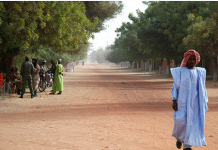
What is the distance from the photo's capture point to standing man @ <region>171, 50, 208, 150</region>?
479 centimetres

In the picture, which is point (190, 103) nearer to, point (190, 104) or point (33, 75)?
point (190, 104)

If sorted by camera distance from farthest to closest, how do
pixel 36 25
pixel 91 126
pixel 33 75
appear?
pixel 33 75 → pixel 36 25 → pixel 91 126

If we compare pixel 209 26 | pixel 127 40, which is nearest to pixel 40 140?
pixel 209 26

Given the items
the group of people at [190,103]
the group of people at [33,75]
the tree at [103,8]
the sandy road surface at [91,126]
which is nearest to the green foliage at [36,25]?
the group of people at [33,75]

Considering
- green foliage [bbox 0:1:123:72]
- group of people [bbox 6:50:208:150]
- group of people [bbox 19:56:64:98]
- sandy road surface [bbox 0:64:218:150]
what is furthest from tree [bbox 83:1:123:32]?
group of people [bbox 6:50:208:150]

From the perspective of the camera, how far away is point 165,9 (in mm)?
30328

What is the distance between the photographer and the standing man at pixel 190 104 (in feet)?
15.7

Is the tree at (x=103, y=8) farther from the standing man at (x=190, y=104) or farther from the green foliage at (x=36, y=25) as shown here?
the standing man at (x=190, y=104)

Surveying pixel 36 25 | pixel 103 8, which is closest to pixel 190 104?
pixel 36 25

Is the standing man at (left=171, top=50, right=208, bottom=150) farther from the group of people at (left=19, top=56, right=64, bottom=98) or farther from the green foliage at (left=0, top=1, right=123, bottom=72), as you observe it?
the group of people at (left=19, top=56, right=64, bottom=98)

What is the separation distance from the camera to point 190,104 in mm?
4836

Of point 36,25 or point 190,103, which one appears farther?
point 36,25

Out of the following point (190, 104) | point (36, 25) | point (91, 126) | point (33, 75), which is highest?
point (36, 25)

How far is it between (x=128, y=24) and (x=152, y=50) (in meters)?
17.0
